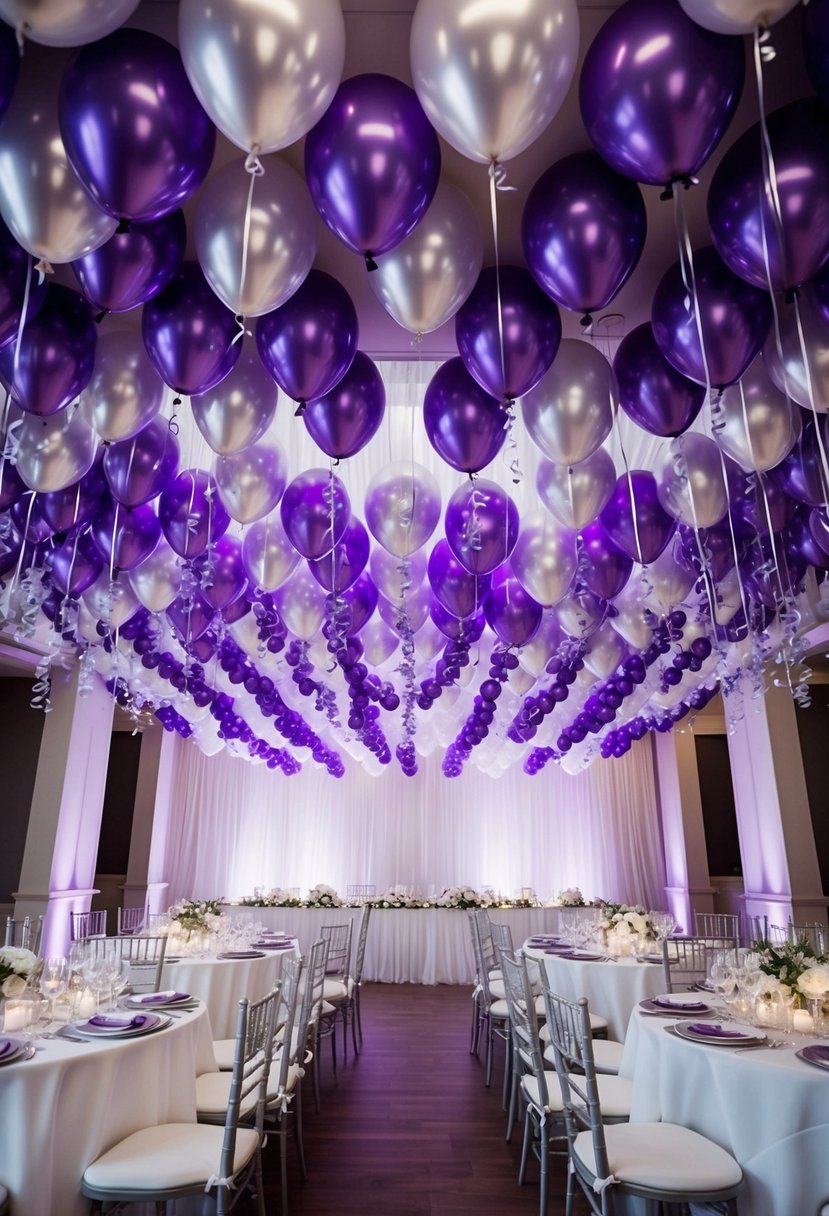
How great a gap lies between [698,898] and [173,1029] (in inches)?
351

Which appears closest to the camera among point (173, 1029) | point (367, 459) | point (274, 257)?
point (274, 257)

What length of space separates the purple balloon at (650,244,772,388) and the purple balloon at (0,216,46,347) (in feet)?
6.12

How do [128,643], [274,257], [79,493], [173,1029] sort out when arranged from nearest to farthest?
[274,257] < [173,1029] < [79,493] < [128,643]

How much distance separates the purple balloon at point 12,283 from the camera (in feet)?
6.64

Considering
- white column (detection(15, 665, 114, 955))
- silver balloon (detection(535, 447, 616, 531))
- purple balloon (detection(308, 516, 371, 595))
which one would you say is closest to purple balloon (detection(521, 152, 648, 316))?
silver balloon (detection(535, 447, 616, 531))

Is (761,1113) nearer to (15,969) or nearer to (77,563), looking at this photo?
(15,969)

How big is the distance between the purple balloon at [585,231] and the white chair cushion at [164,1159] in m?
2.66

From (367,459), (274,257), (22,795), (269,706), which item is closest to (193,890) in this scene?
(22,795)

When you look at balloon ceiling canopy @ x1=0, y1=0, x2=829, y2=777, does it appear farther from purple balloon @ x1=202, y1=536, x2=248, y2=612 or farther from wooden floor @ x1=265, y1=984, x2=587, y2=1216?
wooden floor @ x1=265, y1=984, x2=587, y2=1216

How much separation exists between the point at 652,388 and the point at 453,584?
1738 millimetres

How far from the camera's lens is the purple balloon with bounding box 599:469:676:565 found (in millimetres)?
3588

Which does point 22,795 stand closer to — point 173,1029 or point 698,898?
point 173,1029

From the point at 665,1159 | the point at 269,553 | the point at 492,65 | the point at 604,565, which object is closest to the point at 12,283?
the point at 492,65

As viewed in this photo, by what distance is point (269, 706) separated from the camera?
614 cm
